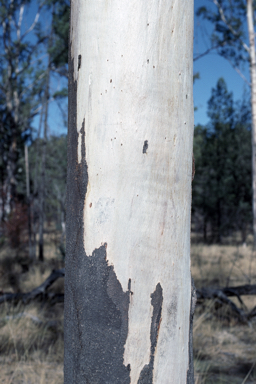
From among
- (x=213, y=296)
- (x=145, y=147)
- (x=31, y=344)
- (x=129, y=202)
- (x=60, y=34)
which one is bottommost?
(x=31, y=344)

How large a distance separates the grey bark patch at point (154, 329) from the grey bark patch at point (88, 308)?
→ 4 centimetres

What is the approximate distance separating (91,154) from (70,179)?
0.09 m

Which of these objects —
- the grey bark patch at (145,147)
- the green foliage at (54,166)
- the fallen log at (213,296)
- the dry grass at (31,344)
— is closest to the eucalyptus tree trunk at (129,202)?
the grey bark patch at (145,147)

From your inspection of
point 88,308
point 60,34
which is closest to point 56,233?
point 60,34

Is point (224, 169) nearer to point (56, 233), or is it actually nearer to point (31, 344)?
point (56, 233)

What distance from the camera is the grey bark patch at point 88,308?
2.11 feet

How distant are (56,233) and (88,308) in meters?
9.90

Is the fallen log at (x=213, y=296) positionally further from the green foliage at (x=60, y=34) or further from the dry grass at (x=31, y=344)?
the green foliage at (x=60, y=34)

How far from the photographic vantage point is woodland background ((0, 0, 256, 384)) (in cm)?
246

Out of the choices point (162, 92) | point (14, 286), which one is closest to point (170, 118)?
point (162, 92)

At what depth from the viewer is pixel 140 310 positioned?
650 mm

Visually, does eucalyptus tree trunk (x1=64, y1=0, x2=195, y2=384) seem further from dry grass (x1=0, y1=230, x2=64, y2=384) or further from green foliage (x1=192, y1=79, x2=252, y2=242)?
green foliage (x1=192, y1=79, x2=252, y2=242)

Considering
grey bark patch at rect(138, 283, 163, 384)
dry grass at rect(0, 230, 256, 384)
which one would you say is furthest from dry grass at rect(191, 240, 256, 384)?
grey bark patch at rect(138, 283, 163, 384)

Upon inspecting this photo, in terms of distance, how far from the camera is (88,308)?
2.17 feet
